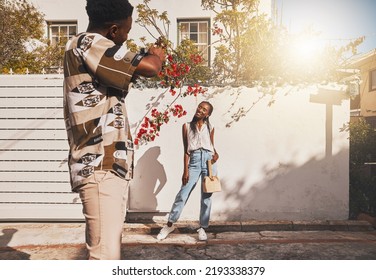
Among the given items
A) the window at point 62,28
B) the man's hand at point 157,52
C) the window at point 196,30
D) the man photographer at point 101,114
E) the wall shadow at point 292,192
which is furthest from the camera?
the window at point 62,28

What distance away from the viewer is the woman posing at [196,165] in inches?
185

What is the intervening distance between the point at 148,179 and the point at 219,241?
1.53 m

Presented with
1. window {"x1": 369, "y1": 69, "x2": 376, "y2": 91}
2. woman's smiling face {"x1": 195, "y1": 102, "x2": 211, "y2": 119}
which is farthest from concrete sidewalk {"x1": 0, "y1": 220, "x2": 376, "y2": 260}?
window {"x1": 369, "y1": 69, "x2": 376, "y2": 91}

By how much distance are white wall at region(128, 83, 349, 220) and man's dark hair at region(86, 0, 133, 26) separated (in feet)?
11.8

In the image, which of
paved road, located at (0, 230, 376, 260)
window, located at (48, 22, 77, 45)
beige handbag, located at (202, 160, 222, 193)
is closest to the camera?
paved road, located at (0, 230, 376, 260)

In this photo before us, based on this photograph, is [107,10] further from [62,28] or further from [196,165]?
[62,28]

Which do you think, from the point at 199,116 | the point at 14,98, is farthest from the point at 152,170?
the point at 14,98

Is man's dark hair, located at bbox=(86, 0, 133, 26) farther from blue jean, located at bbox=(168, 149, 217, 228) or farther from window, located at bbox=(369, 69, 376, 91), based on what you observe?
window, located at bbox=(369, 69, 376, 91)

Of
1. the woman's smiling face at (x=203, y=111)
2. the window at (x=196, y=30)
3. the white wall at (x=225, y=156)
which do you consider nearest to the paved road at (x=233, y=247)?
the white wall at (x=225, y=156)

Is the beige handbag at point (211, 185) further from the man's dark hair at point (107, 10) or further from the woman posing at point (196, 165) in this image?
the man's dark hair at point (107, 10)

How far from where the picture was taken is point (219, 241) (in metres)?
4.64

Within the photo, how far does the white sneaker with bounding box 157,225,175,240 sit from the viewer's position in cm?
472

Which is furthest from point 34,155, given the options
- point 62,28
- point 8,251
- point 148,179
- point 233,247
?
point 62,28

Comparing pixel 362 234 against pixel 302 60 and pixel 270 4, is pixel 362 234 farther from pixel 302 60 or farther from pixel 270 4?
pixel 270 4
